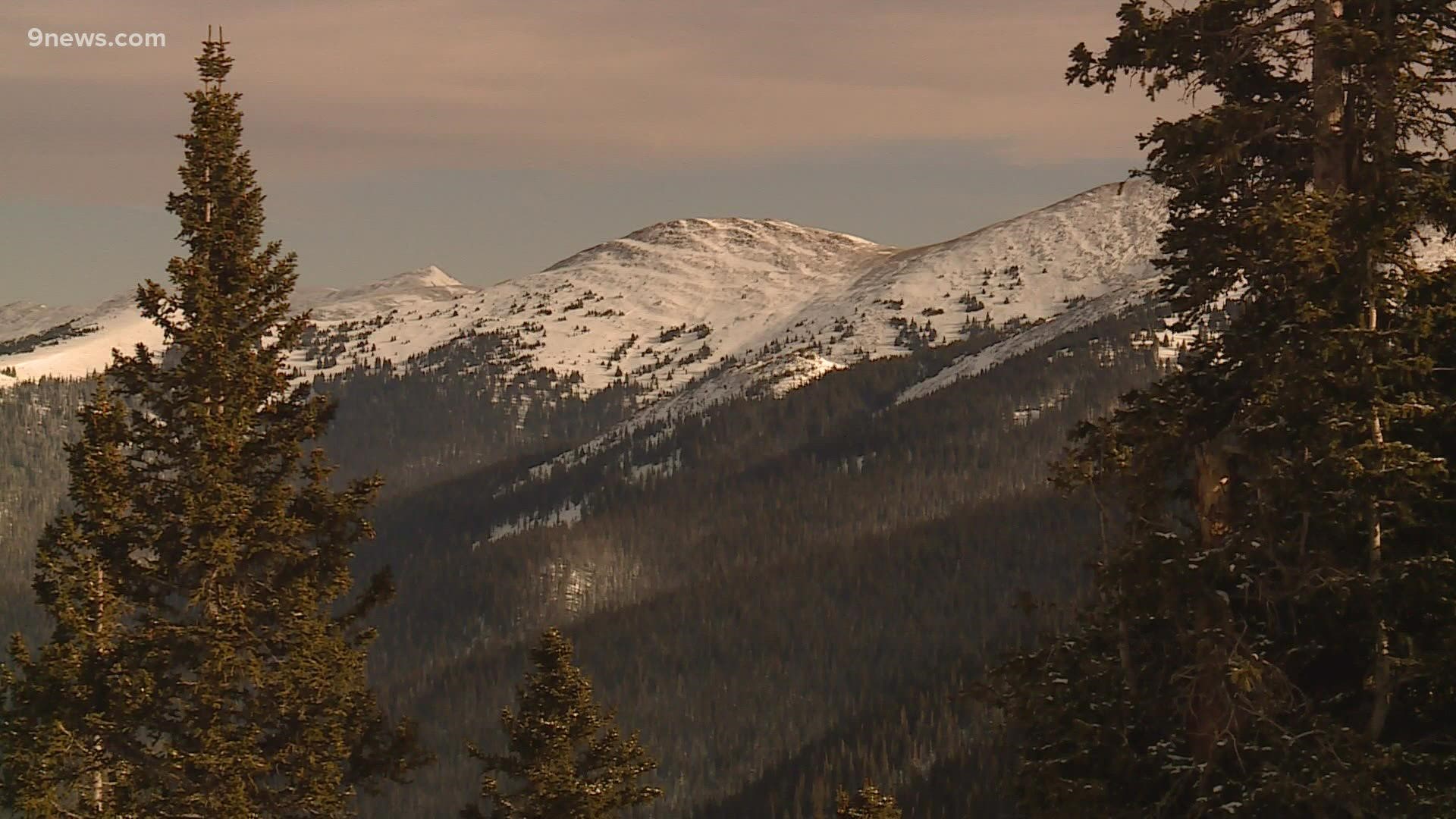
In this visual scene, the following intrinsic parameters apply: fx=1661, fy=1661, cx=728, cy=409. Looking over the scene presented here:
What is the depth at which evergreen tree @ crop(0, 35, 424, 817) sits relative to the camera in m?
22.0

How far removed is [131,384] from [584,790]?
13836mm

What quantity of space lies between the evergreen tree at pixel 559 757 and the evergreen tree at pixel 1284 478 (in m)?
16.3

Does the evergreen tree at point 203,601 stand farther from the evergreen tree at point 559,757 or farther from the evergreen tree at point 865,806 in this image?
the evergreen tree at point 865,806

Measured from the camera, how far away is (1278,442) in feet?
56.6

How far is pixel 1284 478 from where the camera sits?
16.7 metres

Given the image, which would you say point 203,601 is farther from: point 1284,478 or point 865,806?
point 865,806

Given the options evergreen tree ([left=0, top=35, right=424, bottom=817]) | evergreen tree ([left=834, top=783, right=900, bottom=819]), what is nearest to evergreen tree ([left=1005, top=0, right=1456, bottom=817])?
evergreen tree ([left=0, top=35, right=424, bottom=817])

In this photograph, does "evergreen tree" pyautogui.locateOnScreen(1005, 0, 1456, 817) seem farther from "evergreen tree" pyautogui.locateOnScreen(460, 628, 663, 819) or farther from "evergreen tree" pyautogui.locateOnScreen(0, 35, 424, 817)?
"evergreen tree" pyautogui.locateOnScreen(460, 628, 663, 819)

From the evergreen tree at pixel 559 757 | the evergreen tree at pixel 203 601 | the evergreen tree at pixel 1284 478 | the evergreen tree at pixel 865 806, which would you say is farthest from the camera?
the evergreen tree at pixel 865 806

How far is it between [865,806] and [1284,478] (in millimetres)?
19041

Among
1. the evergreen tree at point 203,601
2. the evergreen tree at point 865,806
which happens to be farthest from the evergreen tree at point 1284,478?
the evergreen tree at point 865,806

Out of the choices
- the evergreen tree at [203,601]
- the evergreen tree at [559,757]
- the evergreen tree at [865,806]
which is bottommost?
the evergreen tree at [865,806]

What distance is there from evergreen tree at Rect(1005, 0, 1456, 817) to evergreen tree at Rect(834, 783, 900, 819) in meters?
15.4

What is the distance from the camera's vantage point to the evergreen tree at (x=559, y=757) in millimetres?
33125
